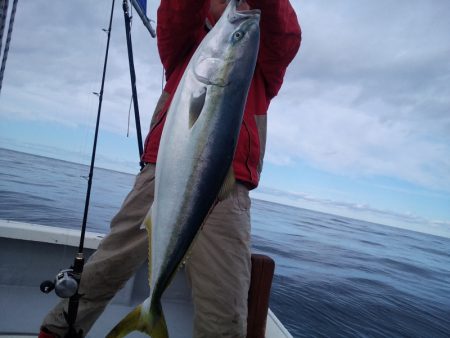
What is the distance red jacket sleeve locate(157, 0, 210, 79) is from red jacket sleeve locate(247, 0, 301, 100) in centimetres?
36

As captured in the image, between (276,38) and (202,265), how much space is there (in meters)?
1.56

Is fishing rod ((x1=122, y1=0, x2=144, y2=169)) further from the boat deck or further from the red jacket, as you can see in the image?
the red jacket

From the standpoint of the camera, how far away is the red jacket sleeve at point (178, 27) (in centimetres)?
202

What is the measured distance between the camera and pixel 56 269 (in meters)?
3.86

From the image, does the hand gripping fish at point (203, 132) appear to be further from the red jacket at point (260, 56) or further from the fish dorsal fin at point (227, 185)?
the red jacket at point (260, 56)

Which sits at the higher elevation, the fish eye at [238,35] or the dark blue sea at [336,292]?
the fish eye at [238,35]

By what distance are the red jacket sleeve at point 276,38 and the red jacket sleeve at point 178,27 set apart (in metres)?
0.36

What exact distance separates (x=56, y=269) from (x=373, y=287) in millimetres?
12413

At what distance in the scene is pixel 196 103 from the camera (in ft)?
4.81

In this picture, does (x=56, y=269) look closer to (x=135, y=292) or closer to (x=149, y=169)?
(x=135, y=292)

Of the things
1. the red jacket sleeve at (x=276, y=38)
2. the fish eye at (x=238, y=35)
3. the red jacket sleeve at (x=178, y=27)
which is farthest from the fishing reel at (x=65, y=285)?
the red jacket sleeve at (x=276, y=38)

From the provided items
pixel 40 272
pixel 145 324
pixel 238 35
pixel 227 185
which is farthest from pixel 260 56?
pixel 40 272

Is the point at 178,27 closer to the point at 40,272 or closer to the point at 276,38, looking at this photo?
the point at 276,38

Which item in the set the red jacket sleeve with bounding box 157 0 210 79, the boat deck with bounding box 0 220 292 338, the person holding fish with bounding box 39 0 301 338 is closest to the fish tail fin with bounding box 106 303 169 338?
the person holding fish with bounding box 39 0 301 338
